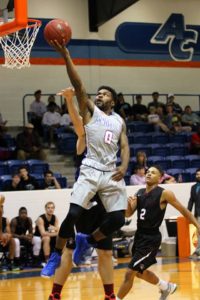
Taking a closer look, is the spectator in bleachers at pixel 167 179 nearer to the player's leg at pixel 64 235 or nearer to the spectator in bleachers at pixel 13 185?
the spectator in bleachers at pixel 13 185

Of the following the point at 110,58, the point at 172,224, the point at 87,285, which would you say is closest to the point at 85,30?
the point at 110,58

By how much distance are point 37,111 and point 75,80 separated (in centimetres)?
1324

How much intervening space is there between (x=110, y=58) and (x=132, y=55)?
86 cm

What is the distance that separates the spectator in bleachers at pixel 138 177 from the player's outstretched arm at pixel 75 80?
29.4 feet

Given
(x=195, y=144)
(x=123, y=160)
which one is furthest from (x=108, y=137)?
(x=195, y=144)

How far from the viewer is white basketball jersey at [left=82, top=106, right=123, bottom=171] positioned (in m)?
6.80

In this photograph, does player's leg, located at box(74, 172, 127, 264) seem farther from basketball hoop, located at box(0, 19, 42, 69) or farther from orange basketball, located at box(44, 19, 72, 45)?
basketball hoop, located at box(0, 19, 42, 69)

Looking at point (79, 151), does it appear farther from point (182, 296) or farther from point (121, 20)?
point (121, 20)

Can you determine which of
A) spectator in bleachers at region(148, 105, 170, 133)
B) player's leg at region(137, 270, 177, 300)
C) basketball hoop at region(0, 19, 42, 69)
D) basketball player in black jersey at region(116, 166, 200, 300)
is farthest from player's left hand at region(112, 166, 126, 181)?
spectator in bleachers at region(148, 105, 170, 133)

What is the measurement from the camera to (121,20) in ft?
75.3

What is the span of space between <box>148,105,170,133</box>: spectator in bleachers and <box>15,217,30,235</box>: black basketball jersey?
7.19 m

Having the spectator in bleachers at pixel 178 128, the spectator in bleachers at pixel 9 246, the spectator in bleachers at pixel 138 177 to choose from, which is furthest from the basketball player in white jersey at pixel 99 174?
the spectator in bleachers at pixel 178 128

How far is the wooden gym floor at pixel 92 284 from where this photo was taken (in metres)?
9.36

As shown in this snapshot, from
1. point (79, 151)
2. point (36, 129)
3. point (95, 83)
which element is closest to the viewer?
point (79, 151)
